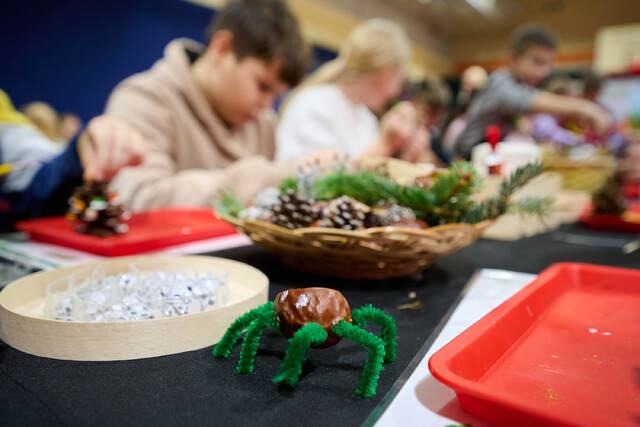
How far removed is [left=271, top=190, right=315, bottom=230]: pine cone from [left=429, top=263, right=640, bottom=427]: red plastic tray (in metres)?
0.28

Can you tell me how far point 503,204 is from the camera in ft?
2.24

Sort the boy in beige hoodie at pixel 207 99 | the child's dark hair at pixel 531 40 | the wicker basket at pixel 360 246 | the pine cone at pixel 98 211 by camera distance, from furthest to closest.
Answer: the child's dark hair at pixel 531 40, the boy in beige hoodie at pixel 207 99, the pine cone at pixel 98 211, the wicker basket at pixel 360 246

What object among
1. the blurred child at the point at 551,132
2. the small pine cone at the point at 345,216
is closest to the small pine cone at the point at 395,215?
the small pine cone at the point at 345,216

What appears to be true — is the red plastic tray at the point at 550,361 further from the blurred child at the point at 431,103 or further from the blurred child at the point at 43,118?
the blurred child at the point at 43,118

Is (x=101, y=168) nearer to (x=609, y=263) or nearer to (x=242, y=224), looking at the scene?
(x=242, y=224)

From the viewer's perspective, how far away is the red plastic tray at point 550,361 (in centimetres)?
29

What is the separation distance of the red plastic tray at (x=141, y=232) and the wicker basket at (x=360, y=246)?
0.75ft

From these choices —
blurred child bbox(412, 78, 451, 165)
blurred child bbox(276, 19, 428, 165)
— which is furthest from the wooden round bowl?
blurred child bbox(412, 78, 451, 165)

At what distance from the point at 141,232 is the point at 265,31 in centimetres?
85

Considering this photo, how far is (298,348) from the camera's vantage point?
1.11 feet

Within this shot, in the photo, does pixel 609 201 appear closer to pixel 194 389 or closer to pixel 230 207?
pixel 230 207

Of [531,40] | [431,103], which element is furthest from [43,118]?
[531,40]

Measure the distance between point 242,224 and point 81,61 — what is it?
3816 millimetres

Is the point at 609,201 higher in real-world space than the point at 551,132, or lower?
lower
